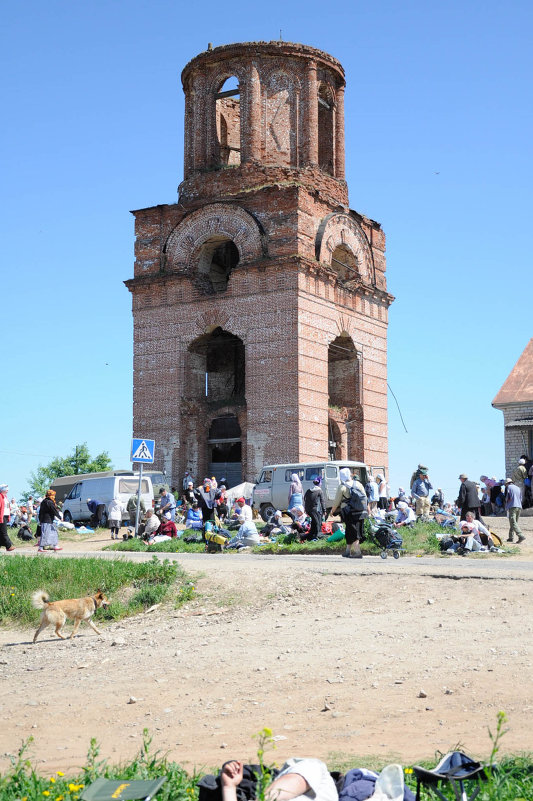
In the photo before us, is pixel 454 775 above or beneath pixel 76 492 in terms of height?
beneath

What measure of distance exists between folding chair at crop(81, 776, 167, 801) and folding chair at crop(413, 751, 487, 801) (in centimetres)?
140

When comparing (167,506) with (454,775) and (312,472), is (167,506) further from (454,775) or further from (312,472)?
(454,775)

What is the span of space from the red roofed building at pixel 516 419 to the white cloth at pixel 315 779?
28794mm

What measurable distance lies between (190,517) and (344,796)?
20.4 m

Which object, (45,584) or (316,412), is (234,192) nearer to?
(316,412)

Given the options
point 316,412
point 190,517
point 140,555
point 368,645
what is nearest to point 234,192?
point 316,412

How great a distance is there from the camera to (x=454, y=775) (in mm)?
5055

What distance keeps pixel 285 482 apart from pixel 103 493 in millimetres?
5499

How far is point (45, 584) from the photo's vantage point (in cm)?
1401

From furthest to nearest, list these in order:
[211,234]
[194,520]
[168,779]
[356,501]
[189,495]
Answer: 1. [211,234]
2. [189,495]
3. [194,520]
4. [356,501]
5. [168,779]

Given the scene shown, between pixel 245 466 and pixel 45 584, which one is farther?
pixel 245 466

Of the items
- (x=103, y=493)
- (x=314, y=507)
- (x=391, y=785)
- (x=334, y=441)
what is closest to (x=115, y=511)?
(x=103, y=493)

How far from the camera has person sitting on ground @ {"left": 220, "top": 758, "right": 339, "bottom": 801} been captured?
5.02m

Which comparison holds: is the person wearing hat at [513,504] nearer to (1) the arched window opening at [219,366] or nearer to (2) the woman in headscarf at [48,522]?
(2) the woman in headscarf at [48,522]
